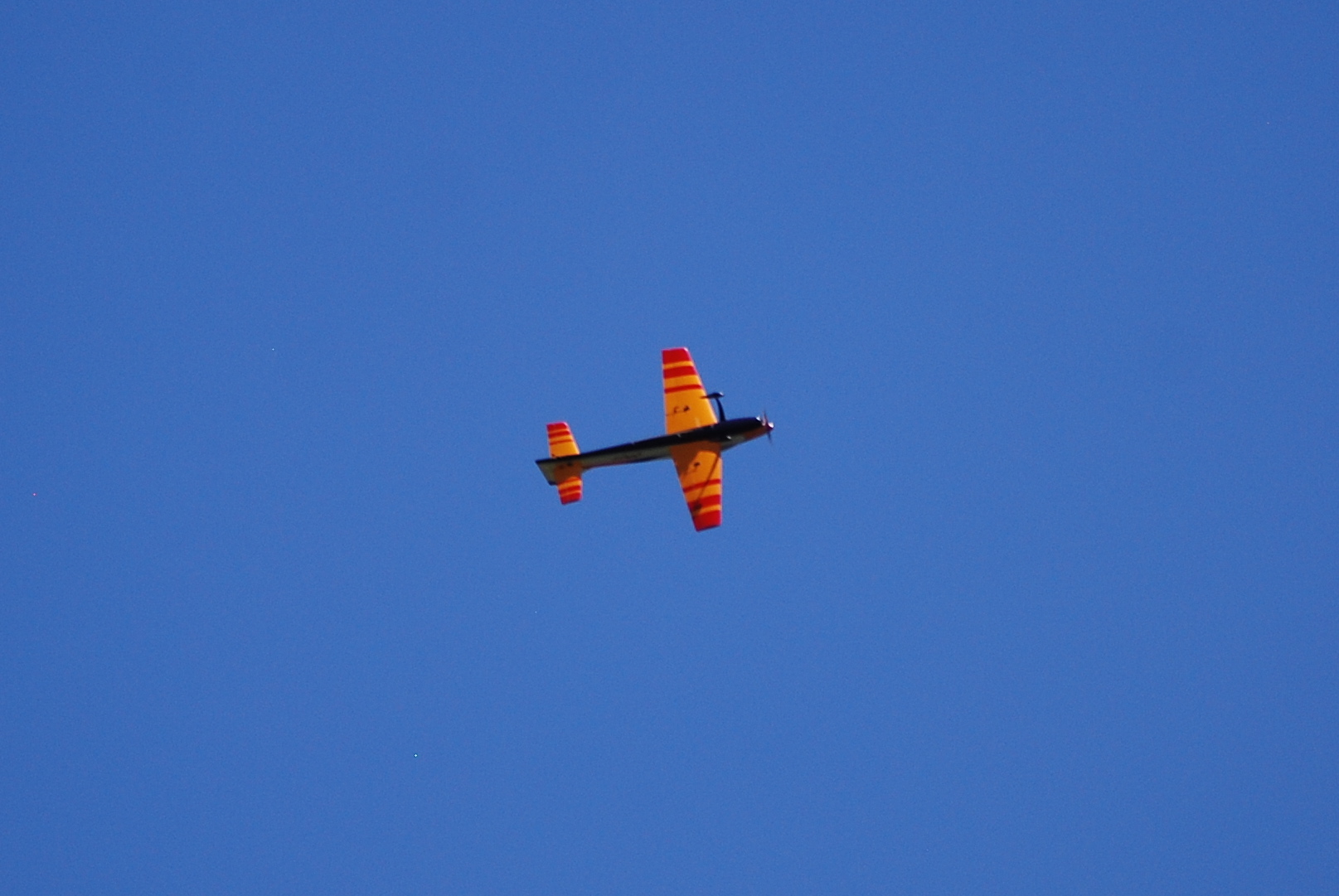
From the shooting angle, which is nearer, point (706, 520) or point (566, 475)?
point (706, 520)

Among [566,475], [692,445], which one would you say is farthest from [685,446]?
[566,475]

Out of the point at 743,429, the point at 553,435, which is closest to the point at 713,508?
the point at 743,429

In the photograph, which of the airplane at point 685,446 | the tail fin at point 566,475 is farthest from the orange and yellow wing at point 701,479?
the tail fin at point 566,475

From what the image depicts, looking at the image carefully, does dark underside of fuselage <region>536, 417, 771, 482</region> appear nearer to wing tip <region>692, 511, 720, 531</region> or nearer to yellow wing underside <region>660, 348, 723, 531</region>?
yellow wing underside <region>660, 348, 723, 531</region>

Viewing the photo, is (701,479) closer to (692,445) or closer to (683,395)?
(692,445)

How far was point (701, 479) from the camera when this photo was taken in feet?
175

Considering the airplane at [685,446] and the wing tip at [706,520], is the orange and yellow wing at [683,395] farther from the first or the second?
the wing tip at [706,520]

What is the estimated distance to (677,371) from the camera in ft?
182

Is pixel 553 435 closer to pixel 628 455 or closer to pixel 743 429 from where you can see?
pixel 628 455

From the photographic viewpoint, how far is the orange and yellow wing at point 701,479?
2088 inches

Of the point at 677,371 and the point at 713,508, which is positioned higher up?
the point at 677,371

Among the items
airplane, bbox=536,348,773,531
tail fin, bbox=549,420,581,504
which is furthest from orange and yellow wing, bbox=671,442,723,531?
tail fin, bbox=549,420,581,504

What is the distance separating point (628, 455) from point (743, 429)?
4118mm

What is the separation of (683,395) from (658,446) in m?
2.26
